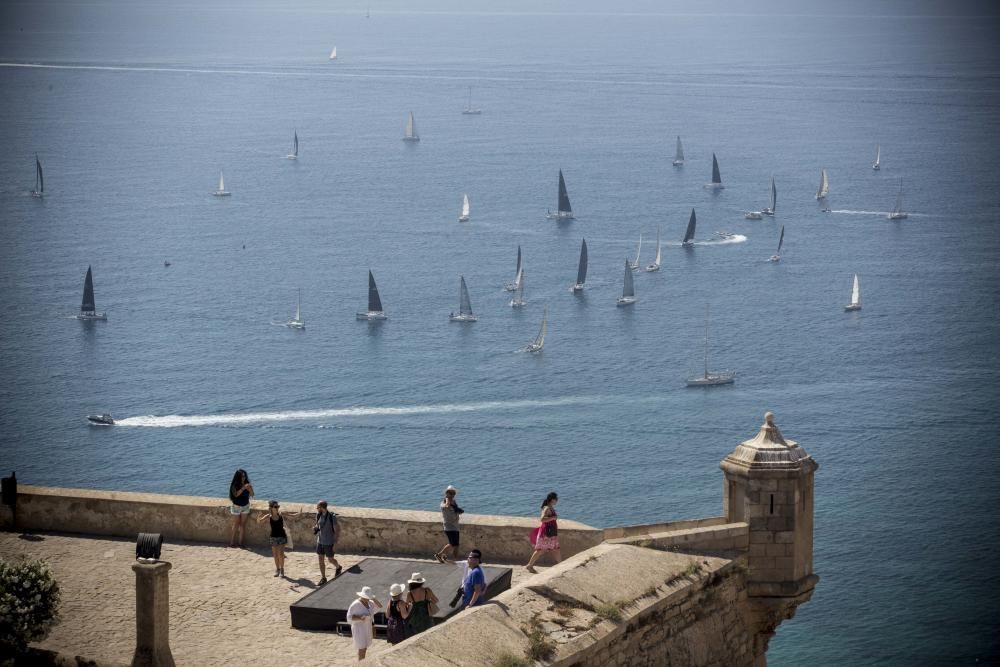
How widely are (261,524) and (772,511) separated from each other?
6326mm

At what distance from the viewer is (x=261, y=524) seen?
19109 mm

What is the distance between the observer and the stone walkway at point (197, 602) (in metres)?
15.9

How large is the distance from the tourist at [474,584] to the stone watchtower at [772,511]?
3340mm

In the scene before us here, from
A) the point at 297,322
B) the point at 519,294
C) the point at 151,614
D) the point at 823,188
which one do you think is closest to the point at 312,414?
the point at 297,322

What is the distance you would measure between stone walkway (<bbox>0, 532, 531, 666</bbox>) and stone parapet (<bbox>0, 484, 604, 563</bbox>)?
0.21 m

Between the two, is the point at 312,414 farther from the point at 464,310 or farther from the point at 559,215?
the point at 559,215

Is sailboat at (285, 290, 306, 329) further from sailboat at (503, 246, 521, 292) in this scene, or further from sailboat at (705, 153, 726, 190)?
sailboat at (705, 153, 726, 190)

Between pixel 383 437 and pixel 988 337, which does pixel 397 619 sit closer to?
pixel 383 437

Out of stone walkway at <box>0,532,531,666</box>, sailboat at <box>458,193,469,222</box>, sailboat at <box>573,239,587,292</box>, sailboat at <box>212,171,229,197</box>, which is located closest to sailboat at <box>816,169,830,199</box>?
sailboat at <box>458,193,469,222</box>

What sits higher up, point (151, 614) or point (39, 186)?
point (39, 186)

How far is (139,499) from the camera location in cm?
1956

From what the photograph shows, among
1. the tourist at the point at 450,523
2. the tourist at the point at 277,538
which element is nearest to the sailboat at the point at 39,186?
the tourist at the point at 277,538

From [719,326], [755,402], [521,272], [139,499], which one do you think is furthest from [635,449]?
[139,499]

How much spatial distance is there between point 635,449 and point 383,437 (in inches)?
592
